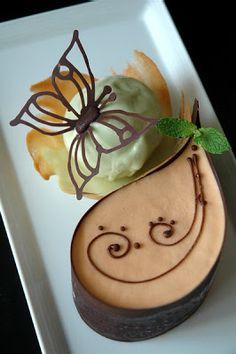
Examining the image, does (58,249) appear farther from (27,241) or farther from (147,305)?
(147,305)

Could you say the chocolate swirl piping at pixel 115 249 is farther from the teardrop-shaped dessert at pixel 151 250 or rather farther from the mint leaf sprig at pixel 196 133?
the mint leaf sprig at pixel 196 133

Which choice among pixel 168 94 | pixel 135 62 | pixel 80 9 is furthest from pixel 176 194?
pixel 80 9

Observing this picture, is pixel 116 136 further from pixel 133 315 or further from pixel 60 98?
pixel 133 315

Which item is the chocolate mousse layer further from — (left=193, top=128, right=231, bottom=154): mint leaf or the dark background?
the dark background

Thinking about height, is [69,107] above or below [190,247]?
above

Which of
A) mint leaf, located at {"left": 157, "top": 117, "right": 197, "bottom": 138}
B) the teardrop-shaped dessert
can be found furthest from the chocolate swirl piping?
mint leaf, located at {"left": 157, "top": 117, "right": 197, "bottom": 138}
